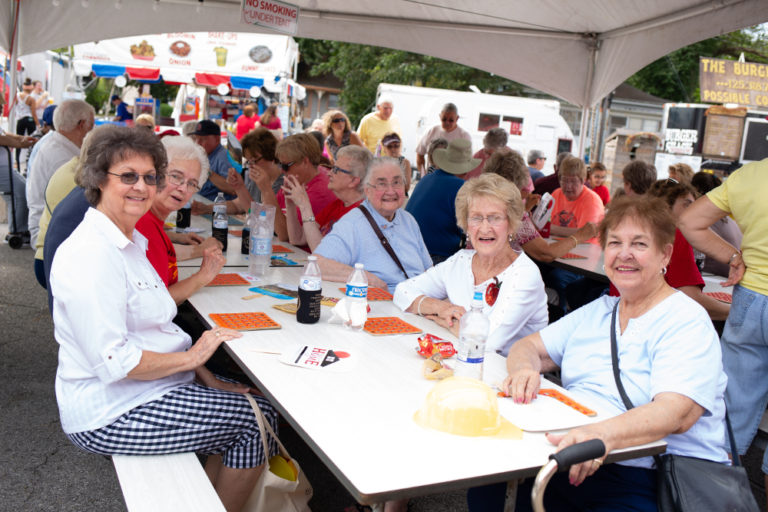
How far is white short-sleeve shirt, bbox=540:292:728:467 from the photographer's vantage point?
5.79 feet

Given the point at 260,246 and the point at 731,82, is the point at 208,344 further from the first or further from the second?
the point at 731,82

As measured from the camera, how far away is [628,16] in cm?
591

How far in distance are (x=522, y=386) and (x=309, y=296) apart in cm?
87

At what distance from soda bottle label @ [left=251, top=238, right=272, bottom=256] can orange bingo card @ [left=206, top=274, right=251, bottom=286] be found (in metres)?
0.14

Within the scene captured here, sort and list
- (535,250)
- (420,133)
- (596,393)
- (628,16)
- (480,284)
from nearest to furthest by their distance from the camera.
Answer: (596,393)
(480,284)
(535,250)
(628,16)
(420,133)

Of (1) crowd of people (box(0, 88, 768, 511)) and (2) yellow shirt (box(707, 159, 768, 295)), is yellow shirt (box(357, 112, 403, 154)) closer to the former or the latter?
(1) crowd of people (box(0, 88, 768, 511))

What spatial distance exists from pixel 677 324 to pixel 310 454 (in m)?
1.92

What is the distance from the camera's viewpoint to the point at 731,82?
1491 cm

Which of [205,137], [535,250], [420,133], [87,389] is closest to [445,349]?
[87,389]

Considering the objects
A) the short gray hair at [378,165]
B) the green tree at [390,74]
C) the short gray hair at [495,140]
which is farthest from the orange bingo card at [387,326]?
the green tree at [390,74]

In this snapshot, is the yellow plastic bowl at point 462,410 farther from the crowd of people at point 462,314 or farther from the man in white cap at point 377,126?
the man in white cap at point 377,126

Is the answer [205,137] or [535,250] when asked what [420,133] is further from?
[535,250]

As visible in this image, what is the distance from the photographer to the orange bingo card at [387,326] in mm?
2383

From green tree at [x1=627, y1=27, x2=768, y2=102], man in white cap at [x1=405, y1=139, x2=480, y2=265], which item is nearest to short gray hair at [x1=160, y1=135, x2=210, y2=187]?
man in white cap at [x1=405, y1=139, x2=480, y2=265]
